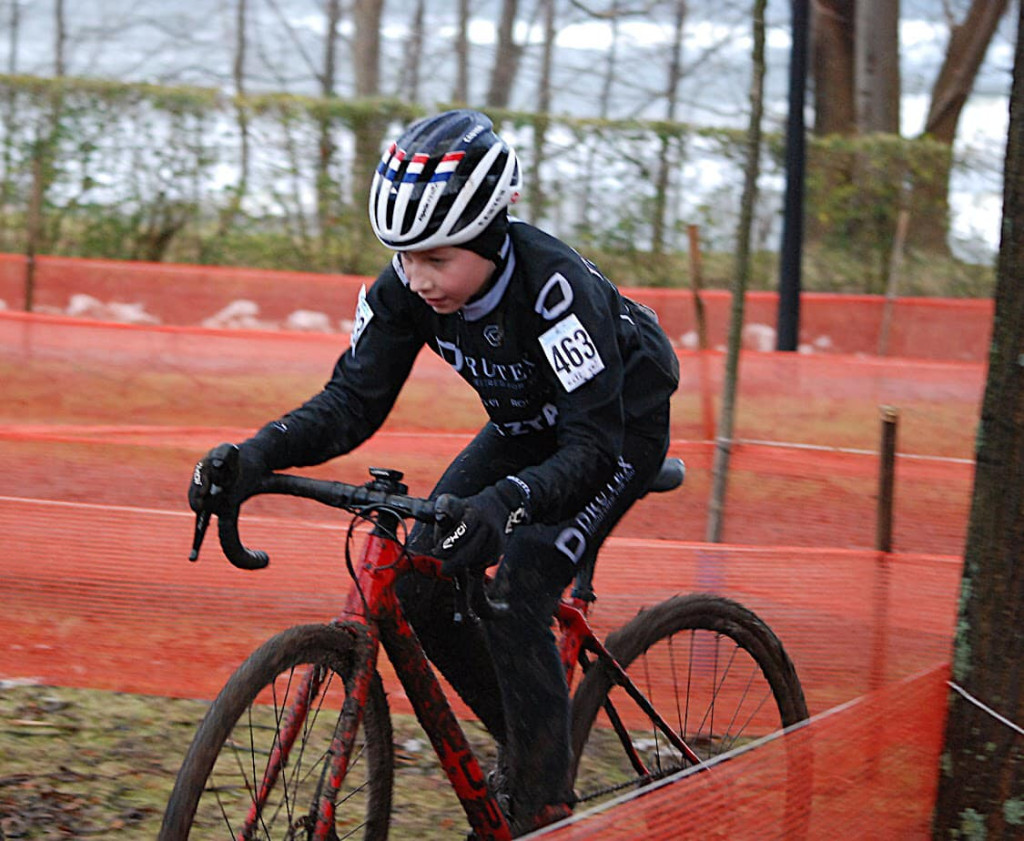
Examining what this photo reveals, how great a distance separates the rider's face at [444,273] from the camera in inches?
123

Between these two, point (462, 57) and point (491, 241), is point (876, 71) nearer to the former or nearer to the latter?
point (462, 57)

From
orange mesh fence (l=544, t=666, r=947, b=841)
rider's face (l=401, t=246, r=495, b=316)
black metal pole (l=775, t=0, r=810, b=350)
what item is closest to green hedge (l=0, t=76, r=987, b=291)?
black metal pole (l=775, t=0, r=810, b=350)

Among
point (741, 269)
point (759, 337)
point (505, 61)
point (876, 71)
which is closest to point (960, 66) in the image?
point (876, 71)

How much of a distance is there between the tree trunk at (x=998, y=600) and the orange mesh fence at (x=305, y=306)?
918cm

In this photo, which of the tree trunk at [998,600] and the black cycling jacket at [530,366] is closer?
the black cycling jacket at [530,366]

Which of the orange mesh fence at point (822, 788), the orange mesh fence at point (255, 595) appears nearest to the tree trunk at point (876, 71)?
the orange mesh fence at point (255, 595)

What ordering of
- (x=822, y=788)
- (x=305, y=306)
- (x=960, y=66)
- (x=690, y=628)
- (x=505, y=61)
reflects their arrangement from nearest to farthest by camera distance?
(x=822, y=788) → (x=690, y=628) → (x=305, y=306) → (x=960, y=66) → (x=505, y=61)

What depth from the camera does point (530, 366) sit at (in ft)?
11.0

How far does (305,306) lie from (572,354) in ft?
32.3

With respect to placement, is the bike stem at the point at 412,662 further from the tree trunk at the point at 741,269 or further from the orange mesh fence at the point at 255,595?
the tree trunk at the point at 741,269

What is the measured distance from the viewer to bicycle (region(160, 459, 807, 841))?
9.83 ft

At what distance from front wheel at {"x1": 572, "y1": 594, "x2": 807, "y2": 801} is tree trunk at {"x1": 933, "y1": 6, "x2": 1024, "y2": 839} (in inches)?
24.9

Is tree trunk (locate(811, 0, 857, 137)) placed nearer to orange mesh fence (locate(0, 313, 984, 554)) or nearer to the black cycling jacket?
orange mesh fence (locate(0, 313, 984, 554))

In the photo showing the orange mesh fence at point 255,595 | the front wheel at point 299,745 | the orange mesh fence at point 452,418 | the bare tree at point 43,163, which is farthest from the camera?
the bare tree at point 43,163
